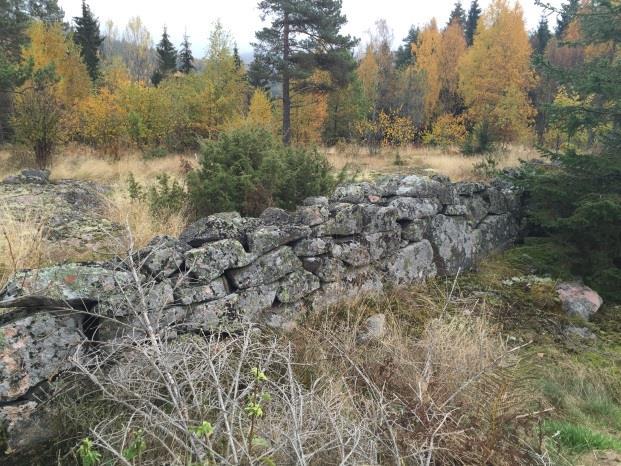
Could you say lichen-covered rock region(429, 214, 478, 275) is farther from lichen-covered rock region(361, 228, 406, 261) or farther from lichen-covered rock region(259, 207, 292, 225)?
lichen-covered rock region(259, 207, 292, 225)

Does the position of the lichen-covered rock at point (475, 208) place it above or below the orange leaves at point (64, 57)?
below

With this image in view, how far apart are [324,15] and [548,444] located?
55.1 ft

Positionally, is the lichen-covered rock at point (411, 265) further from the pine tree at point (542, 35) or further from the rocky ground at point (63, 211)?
the pine tree at point (542, 35)

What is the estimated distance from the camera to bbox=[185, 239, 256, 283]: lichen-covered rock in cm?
324

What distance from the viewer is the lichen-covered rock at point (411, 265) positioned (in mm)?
4688

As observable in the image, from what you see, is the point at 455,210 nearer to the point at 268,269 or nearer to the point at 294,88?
the point at 268,269

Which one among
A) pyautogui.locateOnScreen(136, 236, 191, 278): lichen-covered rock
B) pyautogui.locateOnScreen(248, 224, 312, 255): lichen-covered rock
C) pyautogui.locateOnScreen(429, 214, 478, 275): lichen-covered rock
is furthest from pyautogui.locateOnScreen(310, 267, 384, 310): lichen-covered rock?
pyautogui.locateOnScreen(136, 236, 191, 278): lichen-covered rock

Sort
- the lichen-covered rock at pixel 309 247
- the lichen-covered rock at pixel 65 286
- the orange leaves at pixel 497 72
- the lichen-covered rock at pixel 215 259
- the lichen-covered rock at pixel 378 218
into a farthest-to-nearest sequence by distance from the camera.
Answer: the orange leaves at pixel 497 72, the lichen-covered rock at pixel 378 218, the lichen-covered rock at pixel 309 247, the lichen-covered rock at pixel 215 259, the lichen-covered rock at pixel 65 286

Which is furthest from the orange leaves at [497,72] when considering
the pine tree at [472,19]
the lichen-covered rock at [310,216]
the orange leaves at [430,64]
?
the lichen-covered rock at [310,216]

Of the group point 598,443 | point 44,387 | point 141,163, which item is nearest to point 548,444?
point 598,443

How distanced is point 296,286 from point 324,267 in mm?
366

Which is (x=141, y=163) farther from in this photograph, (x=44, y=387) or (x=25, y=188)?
(x=44, y=387)

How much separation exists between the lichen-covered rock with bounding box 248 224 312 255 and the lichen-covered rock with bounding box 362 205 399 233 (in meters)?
0.78

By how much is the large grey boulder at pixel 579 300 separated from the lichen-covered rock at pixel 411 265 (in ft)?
4.71
